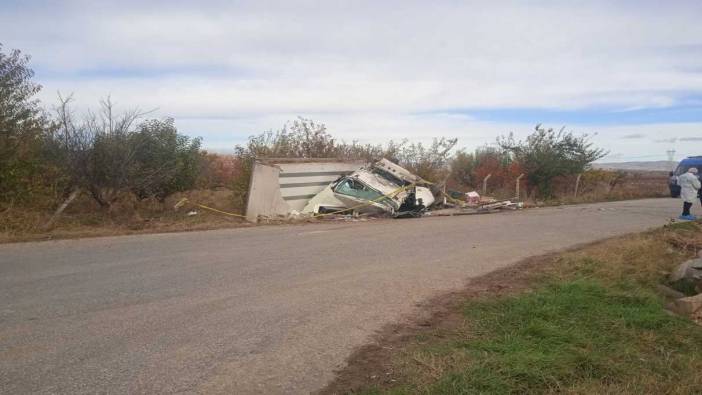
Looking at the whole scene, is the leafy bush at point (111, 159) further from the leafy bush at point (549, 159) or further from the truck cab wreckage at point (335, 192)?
the leafy bush at point (549, 159)

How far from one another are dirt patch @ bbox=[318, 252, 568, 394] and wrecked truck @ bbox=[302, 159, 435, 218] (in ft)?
29.2

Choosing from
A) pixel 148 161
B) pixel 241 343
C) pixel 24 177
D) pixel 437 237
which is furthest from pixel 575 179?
pixel 241 343

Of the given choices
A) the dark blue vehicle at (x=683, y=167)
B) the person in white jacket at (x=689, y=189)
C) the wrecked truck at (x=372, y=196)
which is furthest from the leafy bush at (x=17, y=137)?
the dark blue vehicle at (x=683, y=167)

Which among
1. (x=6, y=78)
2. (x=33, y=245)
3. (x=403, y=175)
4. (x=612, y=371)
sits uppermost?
(x=6, y=78)

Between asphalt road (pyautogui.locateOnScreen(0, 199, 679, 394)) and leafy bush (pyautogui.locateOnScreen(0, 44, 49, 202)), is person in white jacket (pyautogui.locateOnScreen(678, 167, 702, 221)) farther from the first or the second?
leafy bush (pyautogui.locateOnScreen(0, 44, 49, 202))

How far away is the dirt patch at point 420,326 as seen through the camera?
14.8ft

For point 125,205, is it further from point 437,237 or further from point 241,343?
point 241,343

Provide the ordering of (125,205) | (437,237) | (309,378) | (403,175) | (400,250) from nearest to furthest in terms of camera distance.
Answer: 1. (309,378)
2. (400,250)
3. (437,237)
4. (125,205)
5. (403,175)

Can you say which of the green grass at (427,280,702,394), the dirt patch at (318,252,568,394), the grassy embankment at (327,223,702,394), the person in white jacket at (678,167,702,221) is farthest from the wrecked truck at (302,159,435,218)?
the green grass at (427,280,702,394)

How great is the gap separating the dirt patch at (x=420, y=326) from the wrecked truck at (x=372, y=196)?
8886mm

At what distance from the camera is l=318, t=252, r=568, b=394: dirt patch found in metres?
4.50

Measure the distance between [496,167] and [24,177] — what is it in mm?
22797

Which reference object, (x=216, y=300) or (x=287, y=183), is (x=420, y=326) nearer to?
(x=216, y=300)

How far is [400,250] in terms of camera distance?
1074 centimetres
